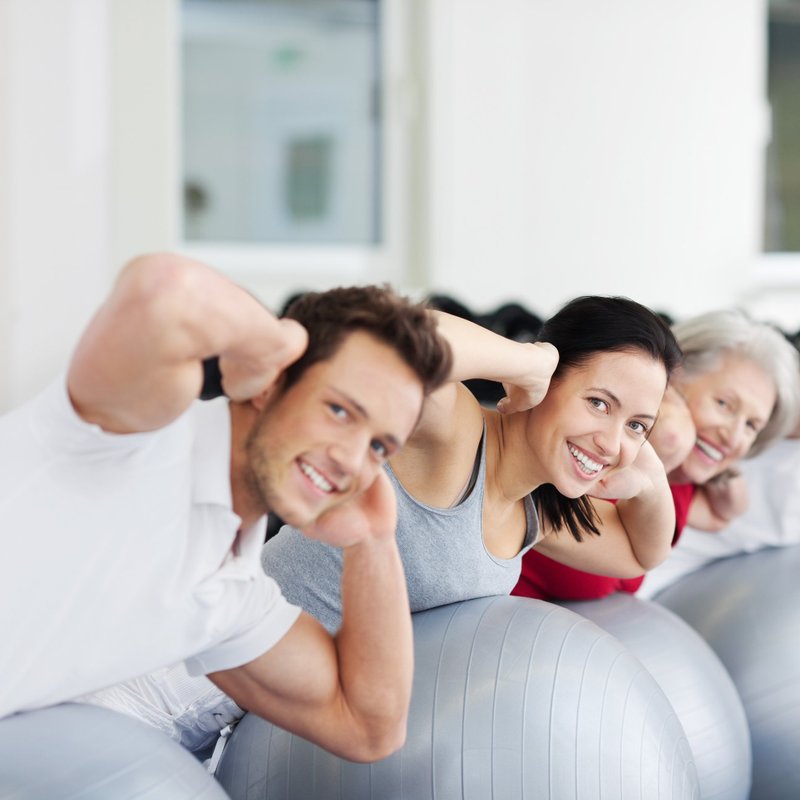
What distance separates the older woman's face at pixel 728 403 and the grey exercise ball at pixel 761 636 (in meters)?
0.29

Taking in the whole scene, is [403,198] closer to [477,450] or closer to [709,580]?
[709,580]

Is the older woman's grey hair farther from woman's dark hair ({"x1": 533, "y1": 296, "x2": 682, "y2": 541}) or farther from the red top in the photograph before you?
woman's dark hair ({"x1": 533, "y1": 296, "x2": 682, "y2": 541})

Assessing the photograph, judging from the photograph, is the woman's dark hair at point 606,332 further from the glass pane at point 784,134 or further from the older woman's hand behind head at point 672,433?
the glass pane at point 784,134

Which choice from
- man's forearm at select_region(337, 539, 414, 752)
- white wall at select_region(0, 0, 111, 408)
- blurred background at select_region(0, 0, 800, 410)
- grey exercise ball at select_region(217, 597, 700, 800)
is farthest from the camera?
blurred background at select_region(0, 0, 800, 410)

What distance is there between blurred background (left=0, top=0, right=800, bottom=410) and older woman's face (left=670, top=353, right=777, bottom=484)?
1.61 metres

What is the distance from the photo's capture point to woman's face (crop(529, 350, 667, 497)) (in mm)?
1333

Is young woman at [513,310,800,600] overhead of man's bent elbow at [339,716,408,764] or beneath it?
overhead

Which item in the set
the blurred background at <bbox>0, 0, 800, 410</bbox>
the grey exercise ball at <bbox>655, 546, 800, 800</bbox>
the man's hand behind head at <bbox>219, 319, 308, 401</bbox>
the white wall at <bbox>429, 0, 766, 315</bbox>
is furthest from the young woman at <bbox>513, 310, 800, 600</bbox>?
the white wall at <bbox>429, 0, 766, 315</bbox>

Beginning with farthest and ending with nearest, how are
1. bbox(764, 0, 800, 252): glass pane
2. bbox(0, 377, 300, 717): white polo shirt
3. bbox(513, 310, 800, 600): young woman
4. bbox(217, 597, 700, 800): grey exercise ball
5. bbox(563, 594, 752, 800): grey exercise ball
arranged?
bbox(764, 0, 800, 252): glass pane, bbox(513, 310, 800, 600): young woman, bbox(563, 594, 752, 800): grey exercise ball, bbox(217, 597, 700, 800): grey exercise ball, bbox(0, 377, 300, 717): white polo shirt

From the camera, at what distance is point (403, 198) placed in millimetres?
3902

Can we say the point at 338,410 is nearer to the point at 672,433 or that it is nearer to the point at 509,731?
the point at 509,731

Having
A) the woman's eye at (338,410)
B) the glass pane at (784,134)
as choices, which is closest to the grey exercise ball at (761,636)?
the woman's eye at (338,410)

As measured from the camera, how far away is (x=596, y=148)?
394 centimetres

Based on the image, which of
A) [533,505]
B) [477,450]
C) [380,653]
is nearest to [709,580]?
[533,505]
